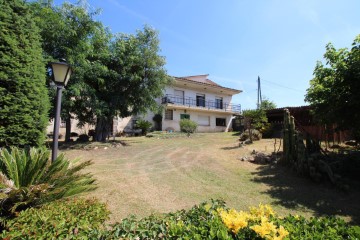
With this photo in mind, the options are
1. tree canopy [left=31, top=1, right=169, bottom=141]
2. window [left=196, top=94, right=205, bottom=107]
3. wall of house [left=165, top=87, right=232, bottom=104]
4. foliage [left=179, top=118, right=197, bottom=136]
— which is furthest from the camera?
window [left=196, top=94, right=205, bottom=107]

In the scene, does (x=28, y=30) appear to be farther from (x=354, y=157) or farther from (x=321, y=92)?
(x=354, y=157)

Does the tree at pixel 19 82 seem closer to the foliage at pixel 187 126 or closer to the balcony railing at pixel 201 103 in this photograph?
the foliage at pixel 187 126

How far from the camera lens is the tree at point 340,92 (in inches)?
281

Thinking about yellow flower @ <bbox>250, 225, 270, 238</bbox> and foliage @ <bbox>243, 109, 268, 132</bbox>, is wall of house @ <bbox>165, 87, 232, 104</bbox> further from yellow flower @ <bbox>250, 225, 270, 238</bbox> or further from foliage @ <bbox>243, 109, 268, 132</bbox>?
yellow flower @ <bbox>250, 225, 270, 238</bbox>

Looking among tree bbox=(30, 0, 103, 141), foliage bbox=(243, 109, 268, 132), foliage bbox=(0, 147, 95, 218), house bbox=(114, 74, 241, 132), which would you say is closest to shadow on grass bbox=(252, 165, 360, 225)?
foliage bbox=(0, 147, 95, 218)

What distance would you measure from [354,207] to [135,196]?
5628 mm

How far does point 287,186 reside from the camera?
715cm

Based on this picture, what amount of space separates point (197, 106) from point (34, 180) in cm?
2666

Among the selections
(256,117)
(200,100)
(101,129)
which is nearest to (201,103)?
(200,100)

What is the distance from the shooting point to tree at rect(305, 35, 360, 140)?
7.15 meters

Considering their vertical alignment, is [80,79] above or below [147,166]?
above

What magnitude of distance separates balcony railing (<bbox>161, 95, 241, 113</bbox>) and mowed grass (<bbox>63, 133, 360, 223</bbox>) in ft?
61.2

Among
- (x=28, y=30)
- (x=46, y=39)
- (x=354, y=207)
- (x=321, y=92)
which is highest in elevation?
(x=46, y=39)

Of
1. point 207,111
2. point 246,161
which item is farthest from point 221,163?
point 207,111
